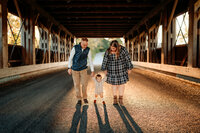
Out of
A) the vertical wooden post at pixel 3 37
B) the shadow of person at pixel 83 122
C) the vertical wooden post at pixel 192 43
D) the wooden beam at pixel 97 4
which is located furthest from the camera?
the wooden beam at pixel 97 4

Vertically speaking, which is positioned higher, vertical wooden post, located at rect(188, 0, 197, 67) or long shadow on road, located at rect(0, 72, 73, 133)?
vertical wooden post, located at rect(188, 0, 197, 67)

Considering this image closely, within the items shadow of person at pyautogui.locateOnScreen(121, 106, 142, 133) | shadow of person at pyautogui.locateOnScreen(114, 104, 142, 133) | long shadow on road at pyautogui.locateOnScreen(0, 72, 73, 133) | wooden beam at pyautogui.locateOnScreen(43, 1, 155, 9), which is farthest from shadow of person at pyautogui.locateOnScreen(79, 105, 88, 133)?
wooden beam at pyautogui.locateOnScreen(43, 1, 155, 9)

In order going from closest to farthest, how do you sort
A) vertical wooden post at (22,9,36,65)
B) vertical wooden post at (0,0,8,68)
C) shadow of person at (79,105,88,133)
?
1. shadow of person at (79,105,88,133)
2. vertical wooden post at (0,0,8,68)
3. vertical wooden post at (22,9,36,65)

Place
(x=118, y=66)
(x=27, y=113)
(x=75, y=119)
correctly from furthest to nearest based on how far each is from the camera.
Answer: (x=118, y=66), (x=27, y=113), (x=75, y=119)

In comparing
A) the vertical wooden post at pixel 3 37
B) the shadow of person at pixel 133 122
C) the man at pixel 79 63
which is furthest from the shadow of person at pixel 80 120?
the vertical wooden post at pixel 3 37

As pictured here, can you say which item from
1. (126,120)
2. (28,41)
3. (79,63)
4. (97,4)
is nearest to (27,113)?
(79,63)

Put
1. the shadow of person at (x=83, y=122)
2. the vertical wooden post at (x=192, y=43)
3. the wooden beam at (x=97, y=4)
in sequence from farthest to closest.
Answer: the wooden beam at (x=97, y=4), the vertical wooden post at (x=192, y=43), the shadow of person at (x=83, y=122)

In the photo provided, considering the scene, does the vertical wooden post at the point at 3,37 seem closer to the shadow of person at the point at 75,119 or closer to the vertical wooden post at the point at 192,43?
the shadow of person at the point at 75,119

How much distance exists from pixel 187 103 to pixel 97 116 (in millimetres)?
2293

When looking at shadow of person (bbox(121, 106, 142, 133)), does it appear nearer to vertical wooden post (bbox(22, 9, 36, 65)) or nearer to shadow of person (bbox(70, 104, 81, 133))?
shadow of person (bbox(70, 104, 81, 133))

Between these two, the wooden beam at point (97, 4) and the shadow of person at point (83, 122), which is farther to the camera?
the wooden beam at point (97, 4)

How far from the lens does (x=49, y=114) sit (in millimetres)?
3031

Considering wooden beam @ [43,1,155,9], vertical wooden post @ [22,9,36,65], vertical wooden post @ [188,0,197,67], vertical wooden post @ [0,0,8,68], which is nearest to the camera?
vertical wooden post @ [188,0,197,67]

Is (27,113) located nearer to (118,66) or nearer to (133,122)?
(133,122)
